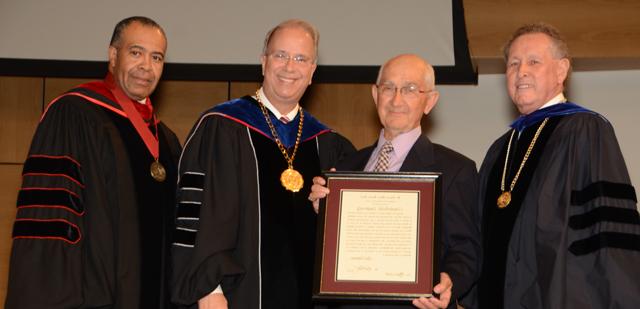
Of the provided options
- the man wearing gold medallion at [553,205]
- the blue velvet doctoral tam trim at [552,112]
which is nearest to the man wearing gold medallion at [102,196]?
the man wearing gold medallion at [553,205]

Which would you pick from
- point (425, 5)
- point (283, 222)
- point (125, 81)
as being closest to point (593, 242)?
point (283, 222)

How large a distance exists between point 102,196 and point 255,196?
75 cm

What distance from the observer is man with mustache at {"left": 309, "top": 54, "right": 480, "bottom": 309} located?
3.90 m

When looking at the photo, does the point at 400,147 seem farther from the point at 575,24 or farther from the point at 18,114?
the point at 18,114

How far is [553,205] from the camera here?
3.77 m

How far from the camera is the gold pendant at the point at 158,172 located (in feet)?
14.2

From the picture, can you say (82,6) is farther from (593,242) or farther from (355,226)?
(593,242)

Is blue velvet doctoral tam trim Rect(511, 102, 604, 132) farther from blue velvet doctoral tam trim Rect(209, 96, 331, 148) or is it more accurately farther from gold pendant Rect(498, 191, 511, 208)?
blue velvet doctoral tam trim Rect(209, 96, 331, 148)

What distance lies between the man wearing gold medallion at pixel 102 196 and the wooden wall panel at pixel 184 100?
244 centimetres

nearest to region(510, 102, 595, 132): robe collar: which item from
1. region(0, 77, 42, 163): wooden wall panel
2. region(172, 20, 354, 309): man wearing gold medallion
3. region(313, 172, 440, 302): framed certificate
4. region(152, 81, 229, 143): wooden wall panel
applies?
region(313, 172, 440, 302): framed certificate

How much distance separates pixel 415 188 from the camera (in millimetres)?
3717

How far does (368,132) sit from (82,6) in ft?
8.25

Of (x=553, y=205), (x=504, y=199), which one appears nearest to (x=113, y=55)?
(x=504, y=199)

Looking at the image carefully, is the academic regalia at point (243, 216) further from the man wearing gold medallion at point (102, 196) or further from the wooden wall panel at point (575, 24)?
the wooden wall panel at point (575, 24)
